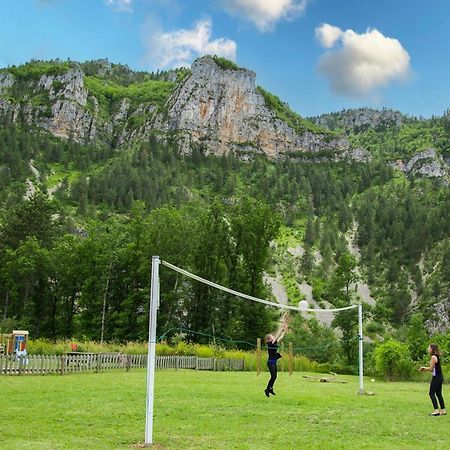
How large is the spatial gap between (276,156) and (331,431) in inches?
7126

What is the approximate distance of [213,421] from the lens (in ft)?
34.5

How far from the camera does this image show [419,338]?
141 ft

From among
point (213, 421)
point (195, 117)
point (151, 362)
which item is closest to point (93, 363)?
point (213, 421)

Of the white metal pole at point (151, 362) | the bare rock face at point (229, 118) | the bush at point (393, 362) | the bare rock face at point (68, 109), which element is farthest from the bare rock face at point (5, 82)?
the white metal pole at point (151, 362)

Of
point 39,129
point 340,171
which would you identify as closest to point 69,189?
point 39,129

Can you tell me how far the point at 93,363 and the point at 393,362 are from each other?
15.3 meters

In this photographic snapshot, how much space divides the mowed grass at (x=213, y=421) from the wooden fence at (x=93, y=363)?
5677mm

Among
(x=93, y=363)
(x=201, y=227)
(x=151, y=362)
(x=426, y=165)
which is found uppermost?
Result: (x=426, y=165)

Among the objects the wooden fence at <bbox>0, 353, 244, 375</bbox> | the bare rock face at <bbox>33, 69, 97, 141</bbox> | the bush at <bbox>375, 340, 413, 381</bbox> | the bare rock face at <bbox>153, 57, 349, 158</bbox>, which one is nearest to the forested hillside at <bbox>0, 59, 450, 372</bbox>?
the bare rock face at <bbox>33, 69, 97, 141</bbox>

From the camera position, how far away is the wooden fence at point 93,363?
21.6m

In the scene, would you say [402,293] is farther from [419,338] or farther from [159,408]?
[159,408]

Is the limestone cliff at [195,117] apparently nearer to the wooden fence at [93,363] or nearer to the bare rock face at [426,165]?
the bare rock face at [426,165]

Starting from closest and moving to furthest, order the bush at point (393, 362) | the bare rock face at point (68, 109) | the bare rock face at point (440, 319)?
Answer: 1. the bush at point (393, 362)
2. the bare rock face at point (440, 319)
3. the bare rock face at point (68, 109)

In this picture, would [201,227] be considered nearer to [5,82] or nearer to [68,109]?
[68,109]
